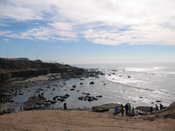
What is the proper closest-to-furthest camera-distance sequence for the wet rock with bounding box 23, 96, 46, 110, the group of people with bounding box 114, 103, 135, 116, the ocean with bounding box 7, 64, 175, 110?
the group of people with bounding box 114, 103, 135, 116
the wet rock with bounding box 23, 96, 46, 110
the ocean with bounding box 7, 64, 175, 110

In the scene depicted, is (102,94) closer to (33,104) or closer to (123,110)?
(33,104)

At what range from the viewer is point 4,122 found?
15.6 meters

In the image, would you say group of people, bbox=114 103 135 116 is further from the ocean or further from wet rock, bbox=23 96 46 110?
wet rock, bbox=23 96 46 110

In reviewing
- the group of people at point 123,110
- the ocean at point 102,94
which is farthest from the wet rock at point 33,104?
the group of people at point 123,110

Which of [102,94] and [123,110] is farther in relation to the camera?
[102,94]

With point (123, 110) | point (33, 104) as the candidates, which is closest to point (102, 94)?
point (33, 104)

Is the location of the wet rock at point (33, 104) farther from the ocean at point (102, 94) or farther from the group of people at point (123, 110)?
the group of people at point (123, 110)

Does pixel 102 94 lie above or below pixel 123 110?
below

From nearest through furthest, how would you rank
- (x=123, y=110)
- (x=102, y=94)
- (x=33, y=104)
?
(x=123, y=110) < (x=33, y=104) < (x=102, y=94)

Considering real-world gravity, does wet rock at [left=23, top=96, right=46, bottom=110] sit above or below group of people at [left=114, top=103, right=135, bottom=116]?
below

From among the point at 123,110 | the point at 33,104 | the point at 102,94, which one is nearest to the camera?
the point at 123,110

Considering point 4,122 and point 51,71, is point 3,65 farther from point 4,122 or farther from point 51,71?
point 4,122

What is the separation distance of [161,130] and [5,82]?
65206mm

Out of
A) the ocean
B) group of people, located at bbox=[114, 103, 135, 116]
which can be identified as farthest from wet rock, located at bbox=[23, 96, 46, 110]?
group of people, located at bbox=[114, 103, 135, 116]
